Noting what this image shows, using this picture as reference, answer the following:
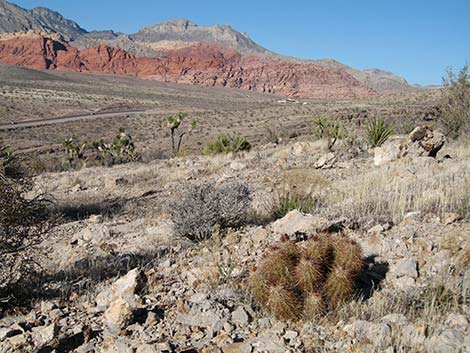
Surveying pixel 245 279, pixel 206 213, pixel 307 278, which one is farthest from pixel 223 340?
pixel 206 213

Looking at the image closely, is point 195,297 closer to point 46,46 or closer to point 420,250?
point 420,250

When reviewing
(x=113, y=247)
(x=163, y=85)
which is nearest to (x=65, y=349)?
(x=113, y=247)

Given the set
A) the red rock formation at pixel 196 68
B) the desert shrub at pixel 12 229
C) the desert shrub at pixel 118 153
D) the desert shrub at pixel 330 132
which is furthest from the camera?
the red rock formation at pixel 196 68

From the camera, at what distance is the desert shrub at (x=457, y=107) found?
47.4 feet

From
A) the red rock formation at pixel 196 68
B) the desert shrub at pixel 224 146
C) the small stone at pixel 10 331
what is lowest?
the desert shrub at pixel 224 146

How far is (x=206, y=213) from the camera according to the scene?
5.94 meters

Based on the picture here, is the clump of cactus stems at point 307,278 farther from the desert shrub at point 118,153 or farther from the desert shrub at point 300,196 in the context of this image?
the desert shrub at point 118,153

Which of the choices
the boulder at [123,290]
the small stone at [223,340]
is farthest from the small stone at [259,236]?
the small stone at [223,340]

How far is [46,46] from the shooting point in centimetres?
14238

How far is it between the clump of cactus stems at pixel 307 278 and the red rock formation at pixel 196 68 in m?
114

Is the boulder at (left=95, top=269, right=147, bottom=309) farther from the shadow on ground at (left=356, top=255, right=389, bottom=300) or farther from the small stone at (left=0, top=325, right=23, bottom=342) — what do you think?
the shadow on ground at (left=356, top=255, right=389, bottom=300)

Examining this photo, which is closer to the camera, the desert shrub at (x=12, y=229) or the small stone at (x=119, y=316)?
the small stone at (x=119, y=316)

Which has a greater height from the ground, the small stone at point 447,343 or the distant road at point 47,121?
the small stone at point 447,343

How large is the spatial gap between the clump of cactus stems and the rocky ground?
0.10m
